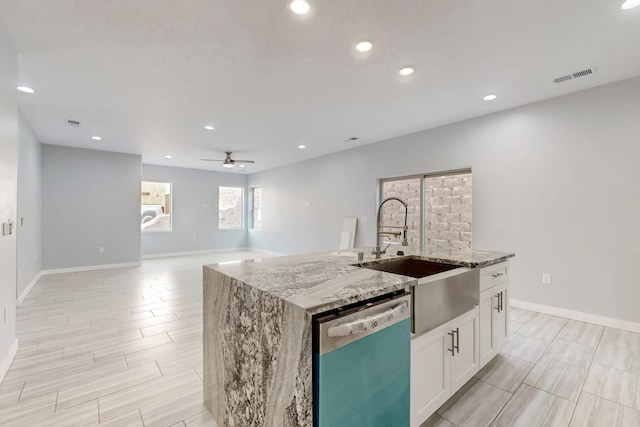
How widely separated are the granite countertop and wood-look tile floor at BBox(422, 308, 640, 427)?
88 centimetres

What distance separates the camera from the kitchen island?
1.04 metres

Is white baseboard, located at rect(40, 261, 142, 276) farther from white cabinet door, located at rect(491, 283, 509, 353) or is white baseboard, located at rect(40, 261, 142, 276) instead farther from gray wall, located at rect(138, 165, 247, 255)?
white cabinet door, located at rect(491, 283, 509, 353)

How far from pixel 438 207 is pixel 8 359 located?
5.33 metres

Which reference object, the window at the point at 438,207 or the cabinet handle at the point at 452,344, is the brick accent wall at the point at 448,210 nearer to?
the window at the point at 438,207

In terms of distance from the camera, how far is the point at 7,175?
88.8 inches

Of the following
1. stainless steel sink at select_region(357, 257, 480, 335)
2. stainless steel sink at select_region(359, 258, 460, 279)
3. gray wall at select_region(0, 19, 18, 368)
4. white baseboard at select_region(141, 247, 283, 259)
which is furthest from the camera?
white baseboard at select_region(141, 247, 283, 259)

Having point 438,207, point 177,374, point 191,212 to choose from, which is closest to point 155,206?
point 191,212

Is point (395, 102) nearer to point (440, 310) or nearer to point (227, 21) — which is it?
point (227, 21)

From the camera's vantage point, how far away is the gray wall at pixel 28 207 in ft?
13.3

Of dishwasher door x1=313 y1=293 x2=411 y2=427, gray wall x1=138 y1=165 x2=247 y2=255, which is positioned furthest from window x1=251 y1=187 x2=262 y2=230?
dishwasher door x1=313 y1=293 x2=411 y2=427

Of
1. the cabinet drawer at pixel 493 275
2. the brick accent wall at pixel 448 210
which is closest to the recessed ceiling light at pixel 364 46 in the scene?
the cabinet drawer at pixel 493 275

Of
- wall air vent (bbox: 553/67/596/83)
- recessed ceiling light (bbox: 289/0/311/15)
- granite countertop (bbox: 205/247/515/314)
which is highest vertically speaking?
wall air vent (bbox: 553/67/596/83)

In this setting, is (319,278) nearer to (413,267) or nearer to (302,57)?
(413,267)

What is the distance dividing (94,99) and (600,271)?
248 inches
